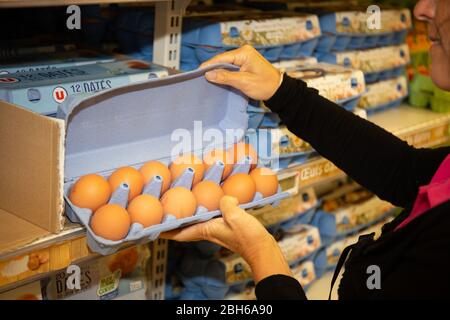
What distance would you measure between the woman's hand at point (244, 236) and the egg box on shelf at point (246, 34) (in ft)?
1.71

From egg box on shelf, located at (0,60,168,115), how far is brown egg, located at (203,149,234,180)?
0.72 feet

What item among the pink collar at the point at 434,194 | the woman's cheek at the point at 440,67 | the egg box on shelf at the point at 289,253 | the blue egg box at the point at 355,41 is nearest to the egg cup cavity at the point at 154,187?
the pink collar at the point at 434,194

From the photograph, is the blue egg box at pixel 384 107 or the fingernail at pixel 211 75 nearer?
the fingernail at pixel 211 75

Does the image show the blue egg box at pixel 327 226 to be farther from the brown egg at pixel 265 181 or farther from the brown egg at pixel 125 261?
the brown egg at pixel 265 181

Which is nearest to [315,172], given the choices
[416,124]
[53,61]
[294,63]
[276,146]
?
[276,146]

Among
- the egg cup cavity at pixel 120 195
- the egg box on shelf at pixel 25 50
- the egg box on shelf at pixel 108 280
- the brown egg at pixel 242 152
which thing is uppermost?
the egg box on shelf at pixel 25 50

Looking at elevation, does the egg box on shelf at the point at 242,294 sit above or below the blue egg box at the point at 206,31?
below

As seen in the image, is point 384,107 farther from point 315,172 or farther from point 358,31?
point 315,172

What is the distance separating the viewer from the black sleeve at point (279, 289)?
126 cm

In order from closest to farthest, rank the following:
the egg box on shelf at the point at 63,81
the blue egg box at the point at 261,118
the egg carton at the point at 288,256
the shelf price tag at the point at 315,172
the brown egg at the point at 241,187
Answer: the egg box on shelf at the point at 63,81 < the brown egg at the point at 241,187 < the blue egg box at the point at 261,118 < the shelf price tag at the point at 315,172 < the egg carton at the point at 288,256

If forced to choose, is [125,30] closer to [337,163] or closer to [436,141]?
[337,163]

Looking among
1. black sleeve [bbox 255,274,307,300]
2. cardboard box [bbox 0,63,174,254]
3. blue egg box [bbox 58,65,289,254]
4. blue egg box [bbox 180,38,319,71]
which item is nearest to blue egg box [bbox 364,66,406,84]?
blue egg box [bbox 180,38,319,71]
